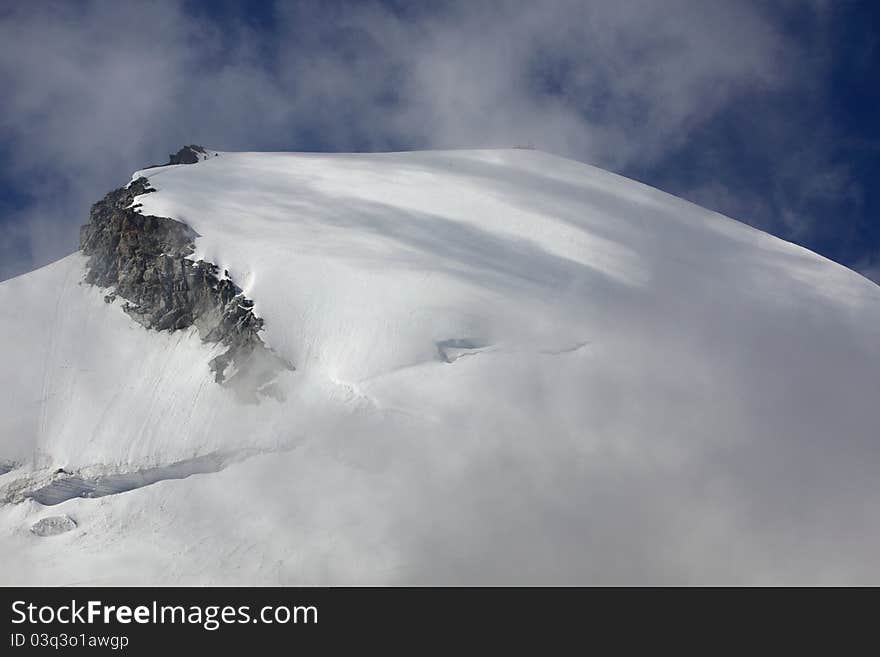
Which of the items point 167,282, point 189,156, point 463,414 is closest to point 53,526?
point 167,282

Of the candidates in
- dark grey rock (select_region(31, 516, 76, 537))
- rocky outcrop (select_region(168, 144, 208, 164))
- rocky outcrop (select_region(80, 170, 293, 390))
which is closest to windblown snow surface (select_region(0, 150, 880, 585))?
dark grey rock (select_region(31, 516, 76, 537))

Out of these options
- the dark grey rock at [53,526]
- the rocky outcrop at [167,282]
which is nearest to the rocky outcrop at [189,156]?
the rocky outcrop at [167,282]

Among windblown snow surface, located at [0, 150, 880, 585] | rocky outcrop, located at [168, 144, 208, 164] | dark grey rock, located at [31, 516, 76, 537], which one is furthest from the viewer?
rocky outcrop, located at [168, 144, 208, 164]

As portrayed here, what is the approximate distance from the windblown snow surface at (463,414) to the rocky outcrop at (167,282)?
37.3 inches

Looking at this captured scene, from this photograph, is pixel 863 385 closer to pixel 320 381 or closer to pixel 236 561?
pixel 320 381

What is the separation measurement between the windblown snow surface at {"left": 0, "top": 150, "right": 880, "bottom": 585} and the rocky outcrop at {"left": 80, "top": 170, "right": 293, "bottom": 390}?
95 centimetres

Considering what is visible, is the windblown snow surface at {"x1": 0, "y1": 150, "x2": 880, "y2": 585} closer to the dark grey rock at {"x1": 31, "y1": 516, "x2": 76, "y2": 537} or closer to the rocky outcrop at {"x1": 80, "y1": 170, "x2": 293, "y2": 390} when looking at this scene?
the dark grey rock at {"x1": 31, "y1": 516, "x2": 76, "y2": 537}

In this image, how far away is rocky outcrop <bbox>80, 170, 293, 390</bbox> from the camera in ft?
157

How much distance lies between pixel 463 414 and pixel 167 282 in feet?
84.9

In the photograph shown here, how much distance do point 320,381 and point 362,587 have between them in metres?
12.8

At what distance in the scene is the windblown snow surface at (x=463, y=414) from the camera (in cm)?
3603

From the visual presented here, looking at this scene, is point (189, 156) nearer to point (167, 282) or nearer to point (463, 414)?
point (167, 282)

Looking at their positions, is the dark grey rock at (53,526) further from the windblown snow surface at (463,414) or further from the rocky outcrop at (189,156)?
the rocky outcrop at (189,156)

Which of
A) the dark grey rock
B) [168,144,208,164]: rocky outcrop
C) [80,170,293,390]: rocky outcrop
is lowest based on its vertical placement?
the dark grey rock
